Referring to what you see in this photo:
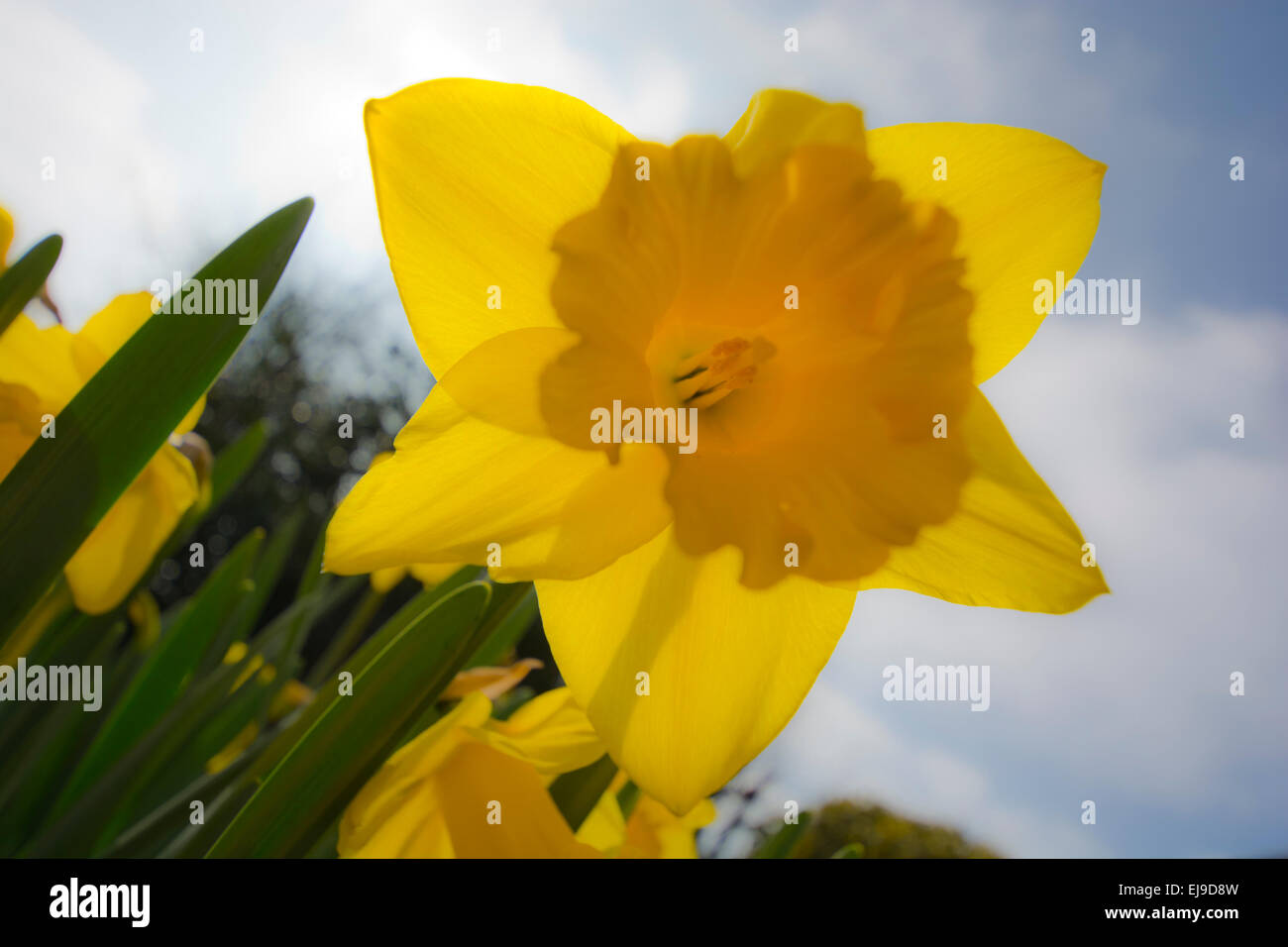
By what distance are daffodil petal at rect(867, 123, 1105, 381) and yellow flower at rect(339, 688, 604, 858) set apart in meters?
0.45

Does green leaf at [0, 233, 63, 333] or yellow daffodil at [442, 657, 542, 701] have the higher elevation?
green leaf at [0, 233, 63, 333]

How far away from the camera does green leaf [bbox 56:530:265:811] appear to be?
1.06 meters

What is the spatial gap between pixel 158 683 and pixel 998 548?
3.57 ft

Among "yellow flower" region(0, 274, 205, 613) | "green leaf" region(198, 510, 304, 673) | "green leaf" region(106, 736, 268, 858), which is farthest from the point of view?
"green leaf" region(198, 510, 304, 673)

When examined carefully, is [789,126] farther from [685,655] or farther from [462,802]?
[462,802]

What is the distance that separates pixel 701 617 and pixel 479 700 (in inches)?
7.8

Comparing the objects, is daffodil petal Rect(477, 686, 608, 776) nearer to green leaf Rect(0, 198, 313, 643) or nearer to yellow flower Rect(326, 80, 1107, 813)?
yellow flower Rect(326, 80, 1107, 813)

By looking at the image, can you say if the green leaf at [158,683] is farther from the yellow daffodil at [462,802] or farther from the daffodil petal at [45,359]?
the yellow daffodil at [462,802]

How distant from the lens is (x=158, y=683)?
1094 mm

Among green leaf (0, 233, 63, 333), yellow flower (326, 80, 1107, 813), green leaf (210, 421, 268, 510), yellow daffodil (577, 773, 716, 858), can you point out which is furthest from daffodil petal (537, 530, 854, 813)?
green leaf (210, 421, 268, 510)

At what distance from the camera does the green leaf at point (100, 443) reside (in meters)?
0.54

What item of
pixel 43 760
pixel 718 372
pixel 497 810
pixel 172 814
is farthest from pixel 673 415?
pixel 43 760
